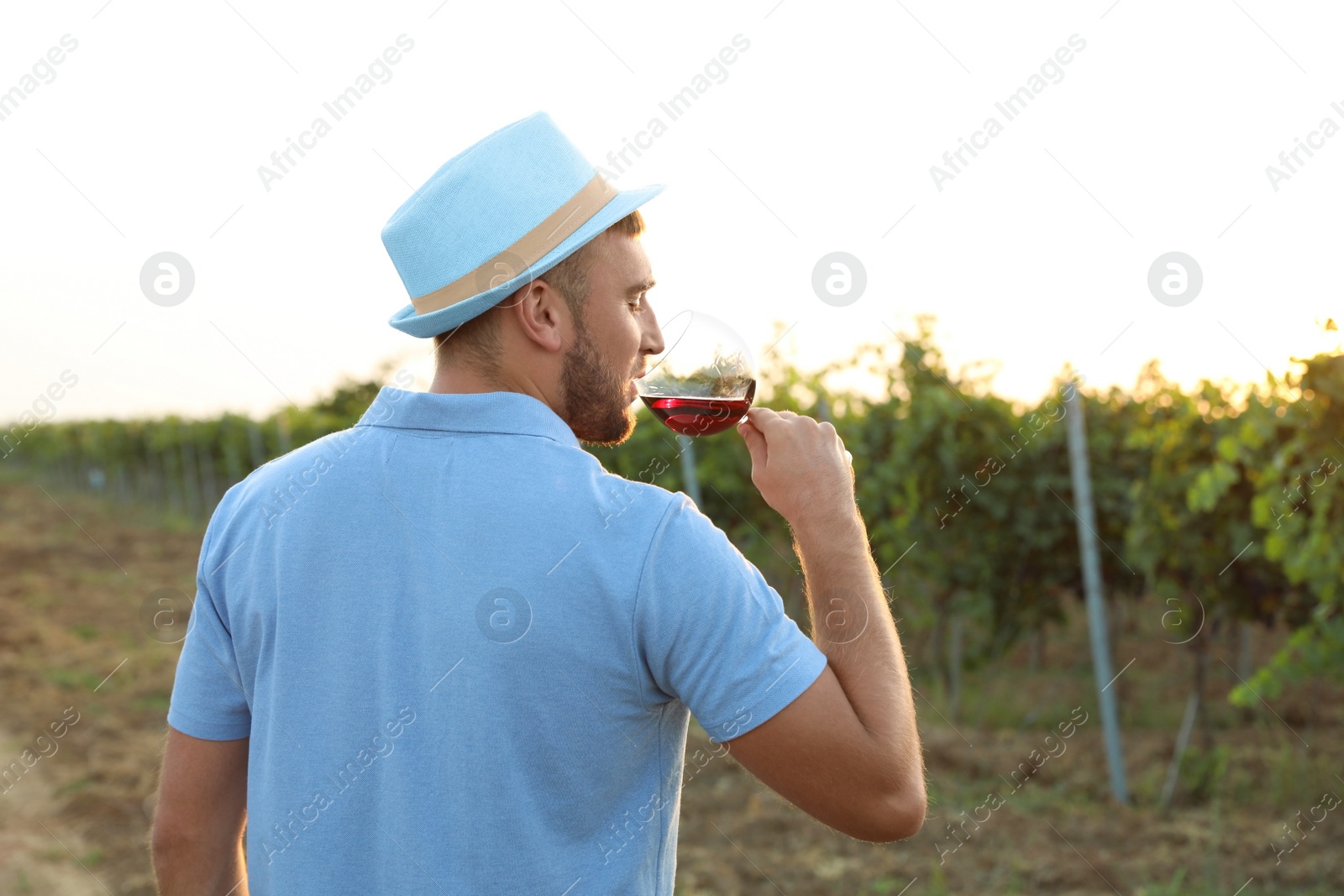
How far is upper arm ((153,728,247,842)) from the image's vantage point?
4.87 feet

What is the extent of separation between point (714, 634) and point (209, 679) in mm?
746

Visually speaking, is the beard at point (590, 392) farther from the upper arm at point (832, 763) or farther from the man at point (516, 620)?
the upper arm at point (832, 763)

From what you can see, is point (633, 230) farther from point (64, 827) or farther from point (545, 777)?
point (64, 827)

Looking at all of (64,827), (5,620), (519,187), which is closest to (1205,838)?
(519,187)

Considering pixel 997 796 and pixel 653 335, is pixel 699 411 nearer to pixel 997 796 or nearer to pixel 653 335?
pixel 653 335

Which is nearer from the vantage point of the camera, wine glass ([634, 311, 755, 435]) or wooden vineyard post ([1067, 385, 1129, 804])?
wine glass ([634, 311, 755, 435])

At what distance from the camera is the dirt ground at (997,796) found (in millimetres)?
4906

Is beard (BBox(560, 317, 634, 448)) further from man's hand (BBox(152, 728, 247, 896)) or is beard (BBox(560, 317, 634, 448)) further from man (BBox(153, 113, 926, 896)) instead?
man's hand (BBox(152, 728, 247, 896))

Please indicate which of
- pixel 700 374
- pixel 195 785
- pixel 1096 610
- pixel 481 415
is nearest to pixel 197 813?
pixel 195 785

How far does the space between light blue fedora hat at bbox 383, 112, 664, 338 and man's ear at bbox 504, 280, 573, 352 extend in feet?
0.05

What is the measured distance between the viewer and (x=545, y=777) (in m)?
1.21

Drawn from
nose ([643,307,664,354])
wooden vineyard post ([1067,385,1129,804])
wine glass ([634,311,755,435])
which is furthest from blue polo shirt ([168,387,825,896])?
wooden vineyard post ([1067,385,1129,804])

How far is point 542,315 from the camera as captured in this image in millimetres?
1357

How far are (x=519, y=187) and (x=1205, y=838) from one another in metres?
5.28
